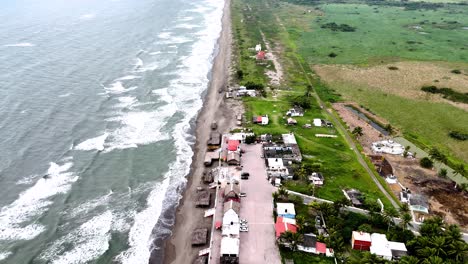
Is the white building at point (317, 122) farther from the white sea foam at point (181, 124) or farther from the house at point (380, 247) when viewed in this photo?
the house at point (380, 247)

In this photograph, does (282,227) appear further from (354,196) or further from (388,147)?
(388,147)

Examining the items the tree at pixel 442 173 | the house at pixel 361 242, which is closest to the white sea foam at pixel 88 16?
the tree at pixel 442 173

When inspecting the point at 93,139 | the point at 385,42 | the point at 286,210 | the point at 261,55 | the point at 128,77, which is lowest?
the point at 286,210

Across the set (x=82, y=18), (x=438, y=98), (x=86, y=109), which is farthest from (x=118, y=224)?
(x=82, y=18)

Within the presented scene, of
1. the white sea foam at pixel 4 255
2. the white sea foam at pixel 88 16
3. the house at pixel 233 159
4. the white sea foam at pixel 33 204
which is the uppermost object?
the white sea foam at pixel 88 16

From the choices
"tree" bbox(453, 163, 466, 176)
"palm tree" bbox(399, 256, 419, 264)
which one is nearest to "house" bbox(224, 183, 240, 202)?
"palm tree" bbox(399, 256, 419, 264)

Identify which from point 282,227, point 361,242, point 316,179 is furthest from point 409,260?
point 316,179

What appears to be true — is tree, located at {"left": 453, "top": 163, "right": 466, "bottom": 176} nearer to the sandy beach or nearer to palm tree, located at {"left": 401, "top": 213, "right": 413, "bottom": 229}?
palm tree, located at {"left": 401, "top": 213, "right": 413, "bottom": 229}
